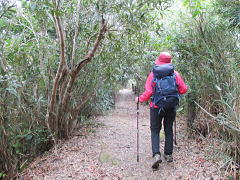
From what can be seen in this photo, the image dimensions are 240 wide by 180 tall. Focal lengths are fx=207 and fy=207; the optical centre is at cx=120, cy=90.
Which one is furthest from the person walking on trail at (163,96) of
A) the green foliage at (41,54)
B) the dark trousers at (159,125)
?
the green foliage at (41,54)

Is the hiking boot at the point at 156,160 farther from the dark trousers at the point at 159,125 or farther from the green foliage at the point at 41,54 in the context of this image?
the green foliage at the point at 41,54

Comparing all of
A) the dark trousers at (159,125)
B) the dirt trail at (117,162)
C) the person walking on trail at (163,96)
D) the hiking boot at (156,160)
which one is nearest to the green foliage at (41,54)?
the dirt trail at (117,162)

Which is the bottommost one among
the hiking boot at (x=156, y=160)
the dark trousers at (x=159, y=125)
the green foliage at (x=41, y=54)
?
the hiking boot at (x=156, y=160)

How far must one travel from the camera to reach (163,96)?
3502mm

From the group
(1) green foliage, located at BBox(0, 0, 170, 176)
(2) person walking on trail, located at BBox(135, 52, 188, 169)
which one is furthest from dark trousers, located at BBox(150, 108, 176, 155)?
(1) green foliage, located at BBox(0, 0, 170, 176)

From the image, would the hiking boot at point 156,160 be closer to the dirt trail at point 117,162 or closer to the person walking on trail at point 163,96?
the person walking on trail at point 163,96

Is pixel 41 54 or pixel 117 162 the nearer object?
pixel 117 162

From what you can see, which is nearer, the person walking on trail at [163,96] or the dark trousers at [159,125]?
the person walking on trail at [163,96]

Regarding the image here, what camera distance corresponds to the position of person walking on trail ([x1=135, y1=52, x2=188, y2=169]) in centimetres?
351

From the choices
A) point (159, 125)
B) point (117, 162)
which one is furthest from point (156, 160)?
point (117, 162)

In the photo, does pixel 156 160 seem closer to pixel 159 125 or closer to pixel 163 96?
pixel 159 125

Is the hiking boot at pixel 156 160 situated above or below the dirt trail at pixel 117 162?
above

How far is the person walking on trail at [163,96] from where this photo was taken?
3.51 m

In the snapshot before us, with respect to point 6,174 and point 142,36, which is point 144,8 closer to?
point 142,36
